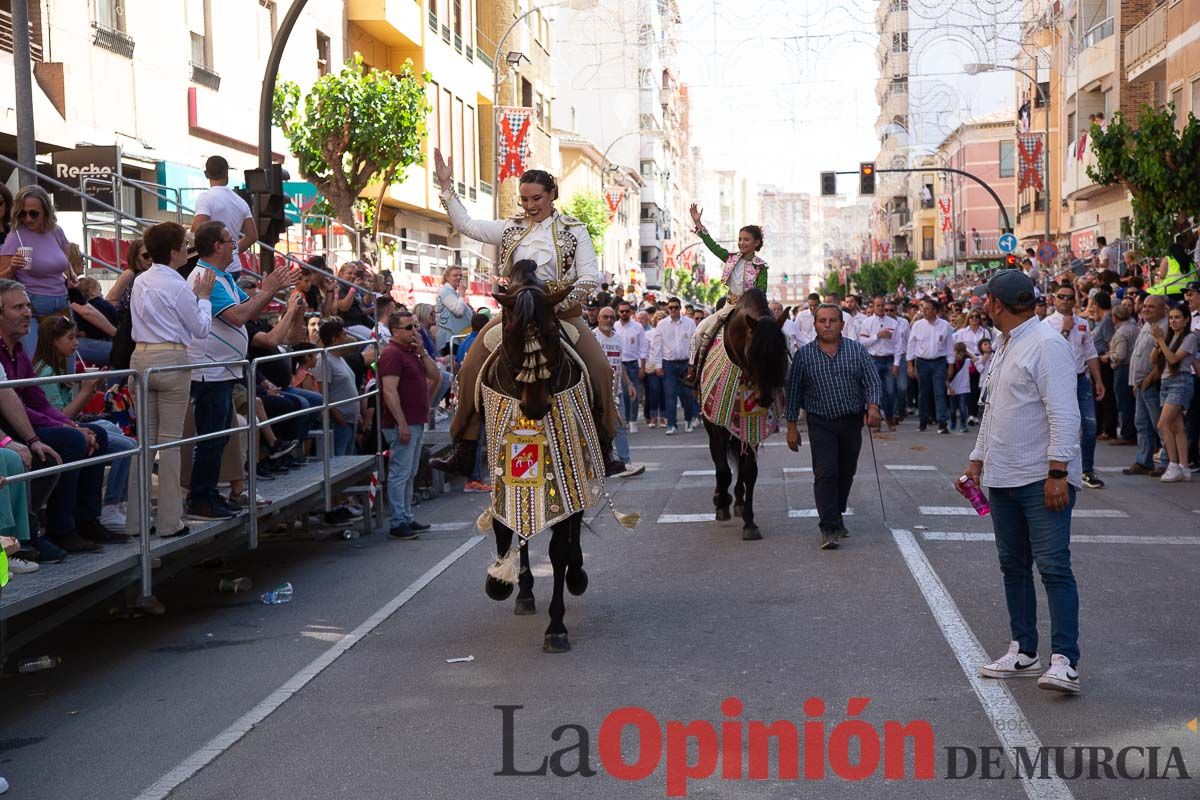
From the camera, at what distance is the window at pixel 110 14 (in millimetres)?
21656

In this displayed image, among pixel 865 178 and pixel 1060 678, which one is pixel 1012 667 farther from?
pixel 865 178

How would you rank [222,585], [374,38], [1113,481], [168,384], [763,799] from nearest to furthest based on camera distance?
[763,799] → [168,384] → [222,585] → [1113,481] → [374,38]

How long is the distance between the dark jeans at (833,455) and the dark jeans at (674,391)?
38.7 ft

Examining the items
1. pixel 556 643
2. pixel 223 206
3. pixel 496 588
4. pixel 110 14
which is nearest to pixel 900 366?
pixel 110 14

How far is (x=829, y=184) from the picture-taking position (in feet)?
153

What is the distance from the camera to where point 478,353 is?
8766 mm

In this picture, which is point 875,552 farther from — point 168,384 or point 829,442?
point 168,384

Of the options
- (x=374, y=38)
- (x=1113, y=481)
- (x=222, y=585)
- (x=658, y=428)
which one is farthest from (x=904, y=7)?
(x=222, y=585)

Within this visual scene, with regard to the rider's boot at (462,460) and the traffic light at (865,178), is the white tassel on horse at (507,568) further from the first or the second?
the traffic light at (865,178)

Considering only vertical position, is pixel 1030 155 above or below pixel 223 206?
above

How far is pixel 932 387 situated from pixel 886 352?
1.18 m

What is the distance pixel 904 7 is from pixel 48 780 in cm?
10112

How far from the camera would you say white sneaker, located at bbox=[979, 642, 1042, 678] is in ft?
23.0

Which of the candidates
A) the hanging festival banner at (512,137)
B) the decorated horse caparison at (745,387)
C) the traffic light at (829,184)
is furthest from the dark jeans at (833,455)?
the traffic light at (829,184)
